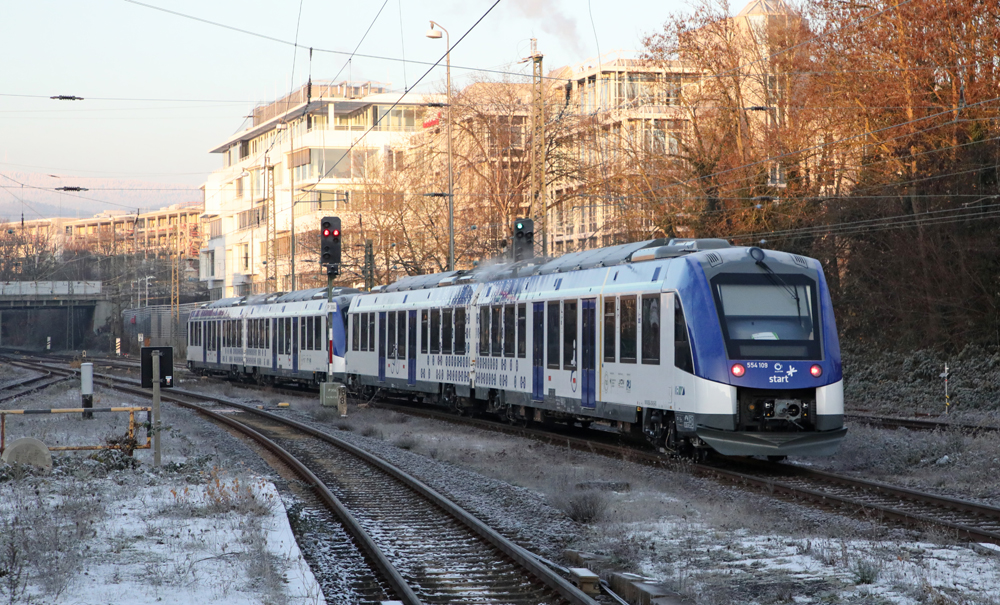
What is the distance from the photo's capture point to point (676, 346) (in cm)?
1509

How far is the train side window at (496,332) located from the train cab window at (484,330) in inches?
7.9

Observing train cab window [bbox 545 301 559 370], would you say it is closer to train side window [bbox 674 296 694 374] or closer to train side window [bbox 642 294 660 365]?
train side window [bbox 642 294 660 365]

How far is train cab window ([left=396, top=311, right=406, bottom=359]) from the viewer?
28.7 m

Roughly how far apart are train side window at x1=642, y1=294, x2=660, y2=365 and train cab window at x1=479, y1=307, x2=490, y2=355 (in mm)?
7573

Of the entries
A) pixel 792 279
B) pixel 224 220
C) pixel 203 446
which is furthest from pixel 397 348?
pixel 224 220

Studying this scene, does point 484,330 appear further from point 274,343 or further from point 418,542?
point 274,343

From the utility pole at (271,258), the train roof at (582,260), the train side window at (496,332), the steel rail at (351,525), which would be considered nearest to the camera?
the steel rail at (351,525)

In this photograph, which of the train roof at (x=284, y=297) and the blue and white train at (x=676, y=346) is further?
the train roof at (x=284, y=297)

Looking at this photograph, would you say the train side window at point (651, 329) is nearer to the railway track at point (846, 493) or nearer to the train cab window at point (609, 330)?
the train cab window at point (609, 330)

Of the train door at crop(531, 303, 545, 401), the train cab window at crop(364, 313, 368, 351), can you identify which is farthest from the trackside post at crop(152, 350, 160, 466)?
the train cab window at crop(364, 313, 368, 351)

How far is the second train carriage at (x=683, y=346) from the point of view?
14.5m

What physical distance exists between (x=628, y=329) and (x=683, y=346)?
72.4 inches

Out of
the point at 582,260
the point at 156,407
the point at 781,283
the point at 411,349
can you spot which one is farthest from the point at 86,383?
the point at 781,283

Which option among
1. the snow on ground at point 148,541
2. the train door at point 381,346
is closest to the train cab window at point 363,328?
the train door at point 381,346
